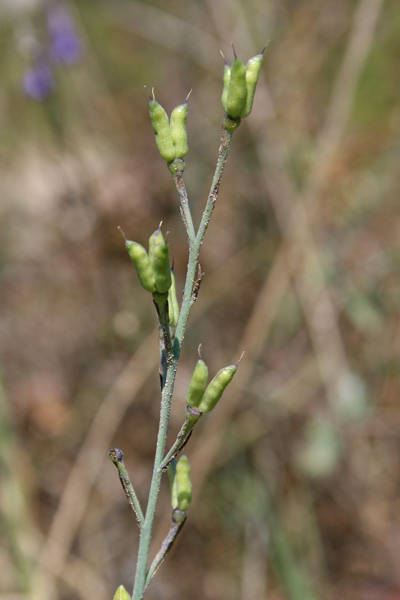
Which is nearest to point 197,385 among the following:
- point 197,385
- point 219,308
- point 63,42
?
point 197,385

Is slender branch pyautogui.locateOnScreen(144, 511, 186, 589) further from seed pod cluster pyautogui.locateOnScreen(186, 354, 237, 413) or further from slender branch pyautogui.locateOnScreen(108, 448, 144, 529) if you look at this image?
seed pod cluster pyautogui.locateOnScreen(186, 354, 237, 413)

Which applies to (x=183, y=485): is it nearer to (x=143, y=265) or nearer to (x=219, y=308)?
(x=143, y=265)

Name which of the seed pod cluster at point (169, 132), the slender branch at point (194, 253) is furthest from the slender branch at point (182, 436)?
the seed pod cluster at point (169, 132)

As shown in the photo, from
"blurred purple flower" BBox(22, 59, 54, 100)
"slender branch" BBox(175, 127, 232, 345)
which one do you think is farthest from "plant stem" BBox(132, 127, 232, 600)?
"blurred purple flower" BBox(22, 59, 54, 100)

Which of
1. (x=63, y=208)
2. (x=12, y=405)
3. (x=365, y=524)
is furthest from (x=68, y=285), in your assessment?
(x=365, y=524)

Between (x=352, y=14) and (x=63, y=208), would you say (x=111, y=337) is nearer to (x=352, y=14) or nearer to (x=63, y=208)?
(x=63, y=208)

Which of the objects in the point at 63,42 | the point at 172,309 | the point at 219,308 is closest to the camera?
the point at 172,309
